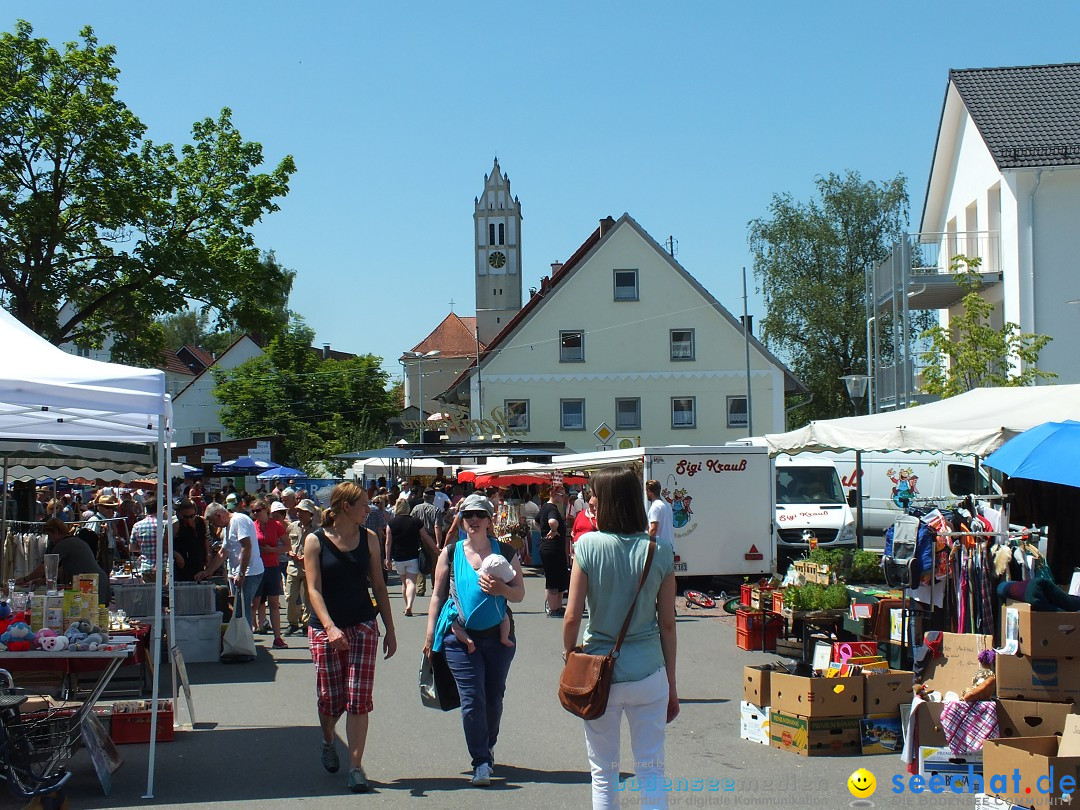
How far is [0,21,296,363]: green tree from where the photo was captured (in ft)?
68.6

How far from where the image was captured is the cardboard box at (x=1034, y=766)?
5.78m

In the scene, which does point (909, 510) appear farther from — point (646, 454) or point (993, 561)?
point (646, 454)

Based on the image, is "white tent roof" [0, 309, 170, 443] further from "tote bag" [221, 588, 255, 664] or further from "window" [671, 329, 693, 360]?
"window" [671, 329, 693, 360]

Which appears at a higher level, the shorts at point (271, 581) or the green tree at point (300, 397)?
the green tree at point (300, 397)

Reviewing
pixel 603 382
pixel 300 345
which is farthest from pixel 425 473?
pixel 300 345

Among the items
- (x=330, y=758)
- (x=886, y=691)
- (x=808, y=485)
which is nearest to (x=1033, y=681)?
(x=886, y=691)

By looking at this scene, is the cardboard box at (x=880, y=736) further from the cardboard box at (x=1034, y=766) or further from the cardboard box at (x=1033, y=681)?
the cardboard box at (x=1034, y=766)

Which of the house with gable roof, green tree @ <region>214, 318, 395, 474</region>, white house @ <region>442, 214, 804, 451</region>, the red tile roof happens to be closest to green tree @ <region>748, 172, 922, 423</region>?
white house @ <region>442, 214, 804, 451</region>

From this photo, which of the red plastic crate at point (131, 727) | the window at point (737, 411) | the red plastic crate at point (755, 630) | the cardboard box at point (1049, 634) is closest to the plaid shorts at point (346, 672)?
the red plastic crate at point (131, 727)

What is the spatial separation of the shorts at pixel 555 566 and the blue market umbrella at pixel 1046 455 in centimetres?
747

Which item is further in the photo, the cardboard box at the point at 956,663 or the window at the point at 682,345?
the window at the point at 682,345

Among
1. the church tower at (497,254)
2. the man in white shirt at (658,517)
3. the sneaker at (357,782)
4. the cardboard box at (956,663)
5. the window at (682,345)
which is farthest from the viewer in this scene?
the church tower at (497,254)

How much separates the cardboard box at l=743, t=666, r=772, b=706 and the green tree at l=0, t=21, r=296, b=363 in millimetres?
16541

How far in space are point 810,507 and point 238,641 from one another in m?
13.2
